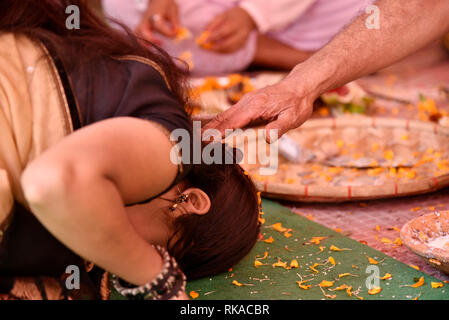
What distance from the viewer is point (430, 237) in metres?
1.74

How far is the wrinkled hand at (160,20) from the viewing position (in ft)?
11.5

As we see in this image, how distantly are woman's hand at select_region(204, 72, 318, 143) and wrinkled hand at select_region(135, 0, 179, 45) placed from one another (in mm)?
1794

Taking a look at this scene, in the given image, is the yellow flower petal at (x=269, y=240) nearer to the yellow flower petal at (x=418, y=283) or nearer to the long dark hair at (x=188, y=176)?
the long dark hair at (x=188, y=176)

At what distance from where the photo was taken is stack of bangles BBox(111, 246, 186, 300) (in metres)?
1.37

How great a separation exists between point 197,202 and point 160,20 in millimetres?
2127

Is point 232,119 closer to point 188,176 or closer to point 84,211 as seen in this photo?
point 188,176

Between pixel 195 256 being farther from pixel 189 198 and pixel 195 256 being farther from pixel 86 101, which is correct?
pixel 86 101

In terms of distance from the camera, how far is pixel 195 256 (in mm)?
1662

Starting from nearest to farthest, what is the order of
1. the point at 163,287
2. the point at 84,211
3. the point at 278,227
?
the point at 84,211 < the point at 163,287 < the point at 278,227

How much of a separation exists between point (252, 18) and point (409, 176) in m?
1.68

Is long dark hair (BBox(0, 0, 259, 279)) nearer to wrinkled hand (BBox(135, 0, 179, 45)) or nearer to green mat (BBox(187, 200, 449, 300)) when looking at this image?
green mat (BBox(187, 200, 449, 300))

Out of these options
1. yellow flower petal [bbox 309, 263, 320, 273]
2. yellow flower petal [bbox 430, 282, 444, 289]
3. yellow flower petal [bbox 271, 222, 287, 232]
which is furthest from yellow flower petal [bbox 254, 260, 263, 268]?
yellow flower petal [bbox 430, 282, 444, 289]

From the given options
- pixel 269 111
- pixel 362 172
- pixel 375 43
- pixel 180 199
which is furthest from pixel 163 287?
pixel 362 172
